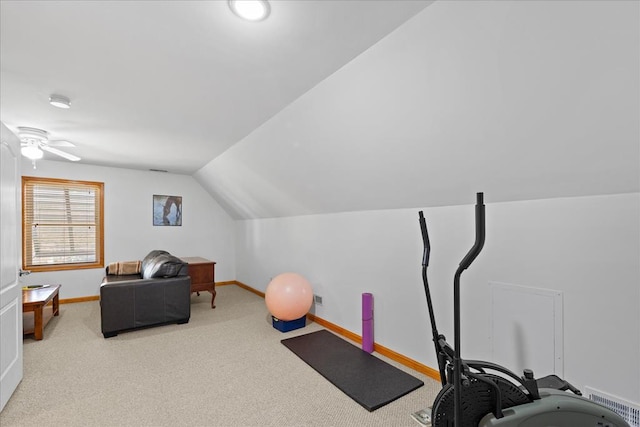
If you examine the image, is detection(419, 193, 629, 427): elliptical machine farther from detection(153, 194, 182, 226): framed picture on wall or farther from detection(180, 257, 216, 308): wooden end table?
detection(153, 194, 182, 226): framed picture on wall

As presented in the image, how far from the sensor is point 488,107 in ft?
5.39

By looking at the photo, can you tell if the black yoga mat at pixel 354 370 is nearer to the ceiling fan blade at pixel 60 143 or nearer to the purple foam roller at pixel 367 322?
the purple foam roller at pixel 367 322

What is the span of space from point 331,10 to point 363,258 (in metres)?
2.32

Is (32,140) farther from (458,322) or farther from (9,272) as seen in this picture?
(458,322)

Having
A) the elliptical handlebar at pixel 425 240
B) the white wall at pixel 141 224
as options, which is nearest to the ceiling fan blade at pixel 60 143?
the white wall at pixel 141 224

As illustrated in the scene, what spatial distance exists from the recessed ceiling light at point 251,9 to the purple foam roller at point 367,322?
2.51m

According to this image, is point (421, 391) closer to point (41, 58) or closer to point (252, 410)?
point (252, 410)

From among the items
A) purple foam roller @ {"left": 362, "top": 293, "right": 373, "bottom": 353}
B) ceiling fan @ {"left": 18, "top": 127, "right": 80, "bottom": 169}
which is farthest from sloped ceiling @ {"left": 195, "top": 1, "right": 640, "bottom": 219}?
ceiling fan @ {"left": 18, "top": 127, "right": 80, "bottom": 169}

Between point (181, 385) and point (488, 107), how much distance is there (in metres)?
2.95

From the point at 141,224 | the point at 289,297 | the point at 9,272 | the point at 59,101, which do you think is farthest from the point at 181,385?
the point at 141,224

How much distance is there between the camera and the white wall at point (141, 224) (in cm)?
505

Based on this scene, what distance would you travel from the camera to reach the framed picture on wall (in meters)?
5.78

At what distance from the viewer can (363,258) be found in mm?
3230

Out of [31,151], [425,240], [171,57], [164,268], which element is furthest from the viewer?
[164,268]
